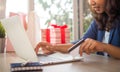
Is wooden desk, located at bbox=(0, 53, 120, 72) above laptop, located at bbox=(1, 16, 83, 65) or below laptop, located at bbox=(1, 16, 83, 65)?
below

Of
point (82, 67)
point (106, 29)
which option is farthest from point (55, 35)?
point (82, 67)

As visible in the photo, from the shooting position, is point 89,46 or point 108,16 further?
point 108,16

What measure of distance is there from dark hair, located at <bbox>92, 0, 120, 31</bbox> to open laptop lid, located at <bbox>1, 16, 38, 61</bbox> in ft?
2.30

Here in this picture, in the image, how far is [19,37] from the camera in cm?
79

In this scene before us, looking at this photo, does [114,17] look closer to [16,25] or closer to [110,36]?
[110,36]

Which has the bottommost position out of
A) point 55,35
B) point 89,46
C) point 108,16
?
point 55,35

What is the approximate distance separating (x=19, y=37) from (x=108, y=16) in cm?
82

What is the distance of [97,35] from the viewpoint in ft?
5.52

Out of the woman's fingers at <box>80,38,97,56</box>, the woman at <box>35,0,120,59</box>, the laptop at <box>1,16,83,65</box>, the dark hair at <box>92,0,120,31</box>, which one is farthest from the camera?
the dark hair at <box>92,0,120,31</box>

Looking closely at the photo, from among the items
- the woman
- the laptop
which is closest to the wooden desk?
the laptop

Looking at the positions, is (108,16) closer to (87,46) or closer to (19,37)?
(87,46)

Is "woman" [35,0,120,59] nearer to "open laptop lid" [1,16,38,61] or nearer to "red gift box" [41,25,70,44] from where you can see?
"open laptop lid" [1,16,38,61]

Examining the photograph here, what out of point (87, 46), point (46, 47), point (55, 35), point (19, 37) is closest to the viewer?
point (19, 37)

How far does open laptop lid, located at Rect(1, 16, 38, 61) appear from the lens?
2.53 feet
